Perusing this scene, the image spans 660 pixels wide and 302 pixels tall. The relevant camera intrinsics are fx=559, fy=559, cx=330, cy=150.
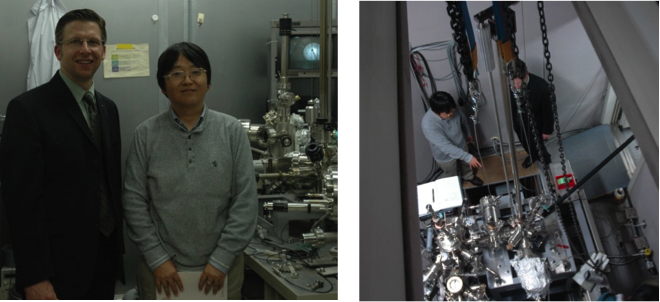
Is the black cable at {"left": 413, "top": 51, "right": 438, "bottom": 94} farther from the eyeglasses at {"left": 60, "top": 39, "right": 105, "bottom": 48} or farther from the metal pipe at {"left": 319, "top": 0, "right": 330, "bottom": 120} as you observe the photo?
the eyeglasses at {"left": 60, "top": 39, "right": 105, "bottom": 48}

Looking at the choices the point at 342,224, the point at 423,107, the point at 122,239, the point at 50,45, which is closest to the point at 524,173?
the point at 423,107

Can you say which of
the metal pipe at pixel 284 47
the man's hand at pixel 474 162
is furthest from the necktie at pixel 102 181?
the man's hand at pixel 474 162

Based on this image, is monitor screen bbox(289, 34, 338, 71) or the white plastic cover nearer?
the white plastic cover

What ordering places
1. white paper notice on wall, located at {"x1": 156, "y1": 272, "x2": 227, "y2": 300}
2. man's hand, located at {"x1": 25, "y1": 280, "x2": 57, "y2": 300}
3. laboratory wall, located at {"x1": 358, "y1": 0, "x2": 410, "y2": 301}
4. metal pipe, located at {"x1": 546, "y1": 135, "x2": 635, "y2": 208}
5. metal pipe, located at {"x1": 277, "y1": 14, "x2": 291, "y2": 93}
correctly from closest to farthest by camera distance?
metal pipe, located at {"x1": 546, "y1": 135, "x2": 635, "y2": 208} → laboratory wall, located at {"x1": 358, "y1": 0, "x2": 410, "y2": 301} → man's hand, located at {"x1": 25, "y1": 280, "x2": 57, "y2": 300} → white paper notice on wall, located at {"x1": 156, "y1": 272, "x2": 227, "y2": 300} → metal pipe, located at {"x1": 277, "y1": 14, "x2": 291, "y2": 93}

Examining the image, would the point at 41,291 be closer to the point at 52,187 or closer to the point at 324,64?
the point at 52,187

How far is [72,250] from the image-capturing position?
1432mm

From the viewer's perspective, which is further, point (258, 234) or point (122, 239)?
point (258, 234)

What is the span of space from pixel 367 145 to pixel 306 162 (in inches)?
22.7

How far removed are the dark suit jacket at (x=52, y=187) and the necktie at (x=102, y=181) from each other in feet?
0.05

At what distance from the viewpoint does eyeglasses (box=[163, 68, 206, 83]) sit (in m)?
1.56

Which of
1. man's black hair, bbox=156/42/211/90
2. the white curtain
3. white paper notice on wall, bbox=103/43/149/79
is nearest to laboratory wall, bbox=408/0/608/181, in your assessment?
man's black hair, bbox=156/42/211/90

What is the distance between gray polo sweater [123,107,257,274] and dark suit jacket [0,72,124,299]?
98mm

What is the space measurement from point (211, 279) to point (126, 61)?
663 millimetres

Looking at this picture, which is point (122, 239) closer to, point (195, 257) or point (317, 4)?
point (195, 257)
